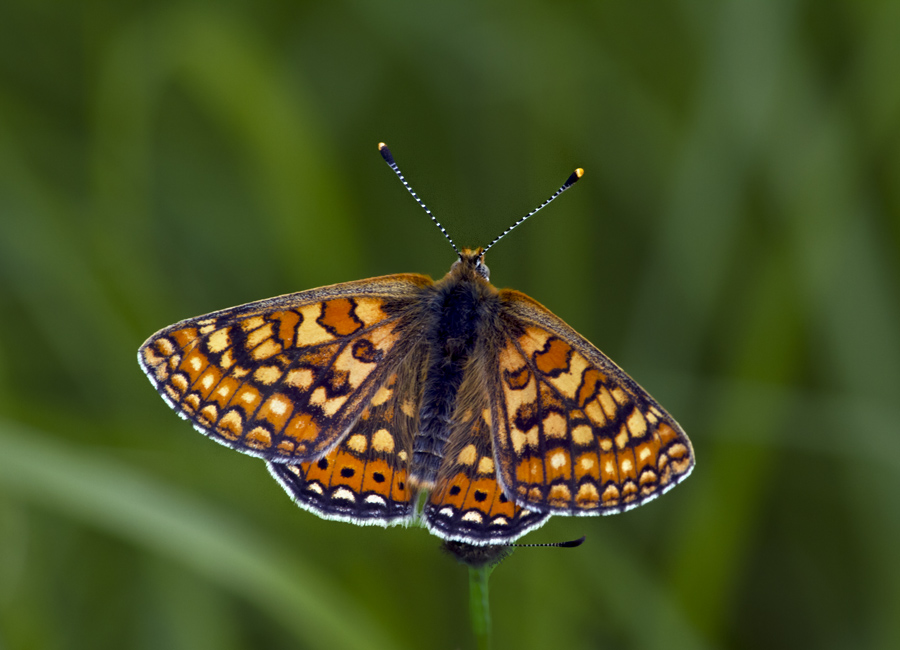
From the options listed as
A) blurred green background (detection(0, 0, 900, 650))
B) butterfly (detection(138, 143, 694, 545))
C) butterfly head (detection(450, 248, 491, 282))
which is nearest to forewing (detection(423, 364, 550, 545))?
butterfly (detection(138, 143, 694, 545))

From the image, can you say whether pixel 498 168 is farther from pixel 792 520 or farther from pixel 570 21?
pixel 792 520

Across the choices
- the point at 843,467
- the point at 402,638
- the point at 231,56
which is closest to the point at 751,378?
the point at 843,467

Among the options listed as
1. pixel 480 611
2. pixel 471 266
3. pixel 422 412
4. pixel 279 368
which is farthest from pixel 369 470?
pixel 471 266

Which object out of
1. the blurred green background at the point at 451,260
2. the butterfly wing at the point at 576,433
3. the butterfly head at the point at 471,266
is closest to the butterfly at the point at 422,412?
the butterfly wing at the point at 576,433

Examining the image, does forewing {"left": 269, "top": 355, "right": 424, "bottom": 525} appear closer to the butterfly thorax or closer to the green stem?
the butterfly thorax

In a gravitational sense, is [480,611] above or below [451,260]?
below

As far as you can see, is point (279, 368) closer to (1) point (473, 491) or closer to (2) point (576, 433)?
(1) point (473, 491)
